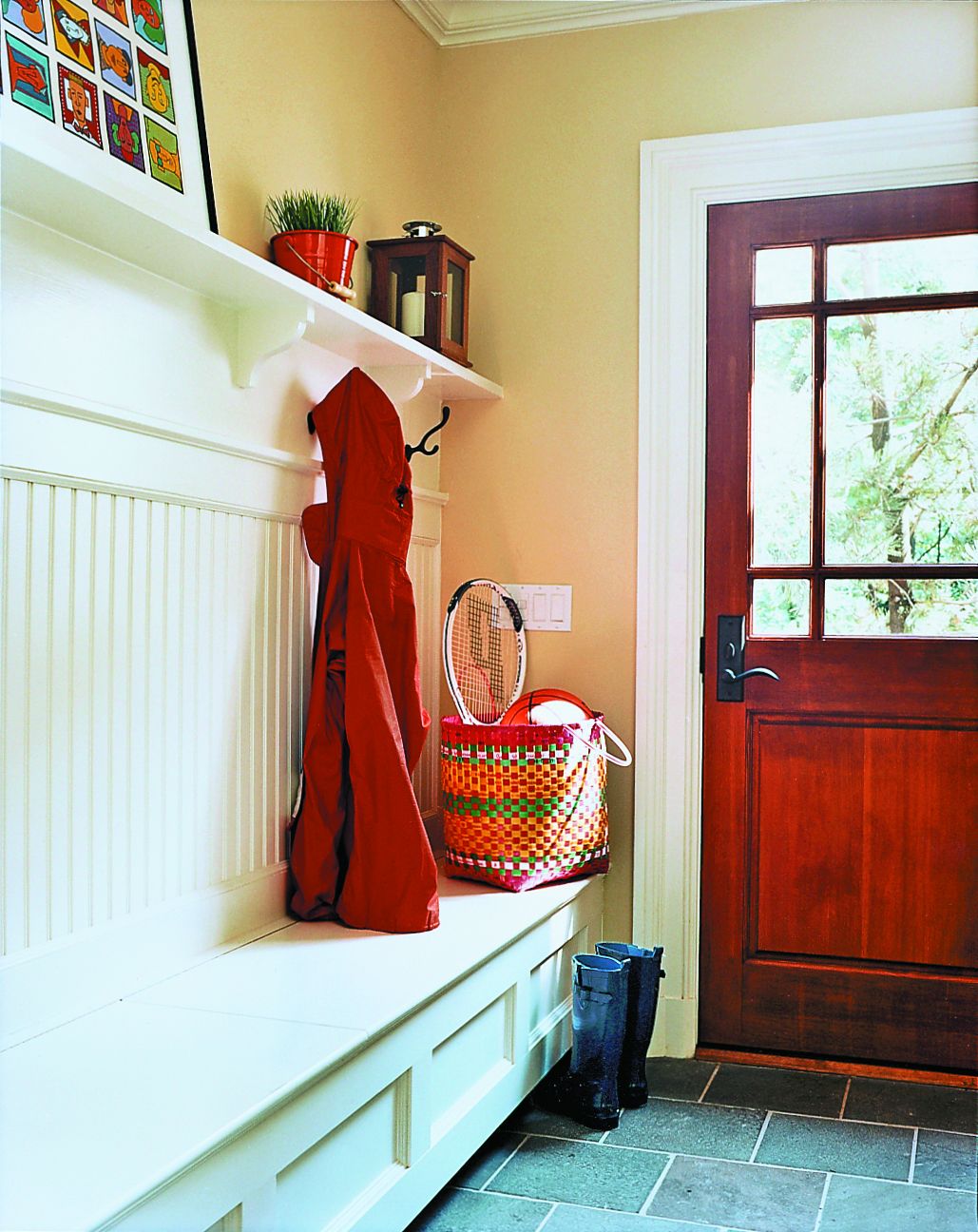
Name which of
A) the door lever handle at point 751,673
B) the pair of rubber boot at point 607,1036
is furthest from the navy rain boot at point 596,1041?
the door lever handle at point 751,673

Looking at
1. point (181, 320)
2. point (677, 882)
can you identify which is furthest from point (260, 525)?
point (677, 882)

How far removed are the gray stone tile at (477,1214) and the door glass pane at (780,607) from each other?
4.37ft

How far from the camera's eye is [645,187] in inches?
114

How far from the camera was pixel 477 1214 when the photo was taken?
2068mm

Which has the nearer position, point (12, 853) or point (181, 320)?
point (12, 853)

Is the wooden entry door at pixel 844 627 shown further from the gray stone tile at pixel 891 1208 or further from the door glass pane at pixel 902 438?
the gray stone tile at pixel 891 1208

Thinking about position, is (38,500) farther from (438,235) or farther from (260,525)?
(438,235)

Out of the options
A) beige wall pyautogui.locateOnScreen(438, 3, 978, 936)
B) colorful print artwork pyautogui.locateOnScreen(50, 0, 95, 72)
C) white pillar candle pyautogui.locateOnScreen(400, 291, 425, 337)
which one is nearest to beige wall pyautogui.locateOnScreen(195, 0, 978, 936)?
beige wall pyautogui.locateOnScreen(438, 3, 978, 936)

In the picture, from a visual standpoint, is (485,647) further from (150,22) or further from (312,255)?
(150,22)

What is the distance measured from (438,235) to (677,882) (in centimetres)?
157

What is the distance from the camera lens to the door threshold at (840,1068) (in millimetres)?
2701

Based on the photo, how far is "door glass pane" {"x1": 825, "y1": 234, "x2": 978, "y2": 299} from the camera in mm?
2711

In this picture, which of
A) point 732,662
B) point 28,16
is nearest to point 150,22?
point 28,16

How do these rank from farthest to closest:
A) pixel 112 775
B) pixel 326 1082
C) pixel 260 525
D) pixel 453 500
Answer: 1. pixel 453 500
2. pixel 260 525
3. pixel 112 775
4. pixel 326 1082
